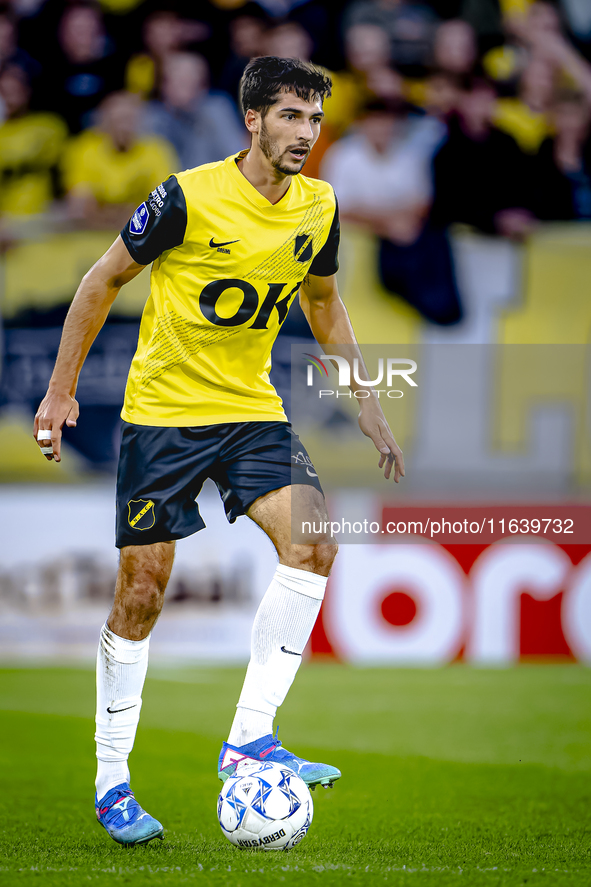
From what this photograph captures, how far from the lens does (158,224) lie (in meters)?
2.87

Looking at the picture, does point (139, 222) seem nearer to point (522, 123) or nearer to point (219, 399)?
point (219, 399)

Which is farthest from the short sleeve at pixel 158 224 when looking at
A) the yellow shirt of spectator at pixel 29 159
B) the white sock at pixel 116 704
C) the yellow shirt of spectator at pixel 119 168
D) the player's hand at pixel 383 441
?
the yellow shirt of spectator at pixel 29 159

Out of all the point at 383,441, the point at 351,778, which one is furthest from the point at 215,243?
the point at 351,778

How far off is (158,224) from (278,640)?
4.08ft

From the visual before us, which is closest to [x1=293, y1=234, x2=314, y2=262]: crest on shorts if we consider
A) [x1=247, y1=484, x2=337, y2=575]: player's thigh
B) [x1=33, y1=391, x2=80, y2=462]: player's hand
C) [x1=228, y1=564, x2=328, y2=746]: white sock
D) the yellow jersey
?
the yellow jersey

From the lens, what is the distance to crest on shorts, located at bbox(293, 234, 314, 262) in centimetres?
302

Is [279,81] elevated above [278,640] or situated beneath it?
elevated above

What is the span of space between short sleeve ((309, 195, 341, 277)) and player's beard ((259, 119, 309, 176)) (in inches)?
11.1

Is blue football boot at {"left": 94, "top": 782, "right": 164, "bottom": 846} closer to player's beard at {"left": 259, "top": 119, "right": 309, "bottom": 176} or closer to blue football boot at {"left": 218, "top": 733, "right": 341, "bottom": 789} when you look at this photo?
blue football boot at {"left": 218, "top": 733, "right": 341, "bottom": 789}

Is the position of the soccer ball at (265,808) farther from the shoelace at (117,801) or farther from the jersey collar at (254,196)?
the jersey collar at (254,196)

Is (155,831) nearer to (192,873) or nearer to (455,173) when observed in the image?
(192,873)

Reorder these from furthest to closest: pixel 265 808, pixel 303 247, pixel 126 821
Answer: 1. pixel 303 247
2. pixel 126 821
3. pixel 265 808

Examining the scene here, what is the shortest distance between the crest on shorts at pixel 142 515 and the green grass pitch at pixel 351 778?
3.05 ft

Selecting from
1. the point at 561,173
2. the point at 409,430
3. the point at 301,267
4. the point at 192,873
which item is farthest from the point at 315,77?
the point at 561,173
